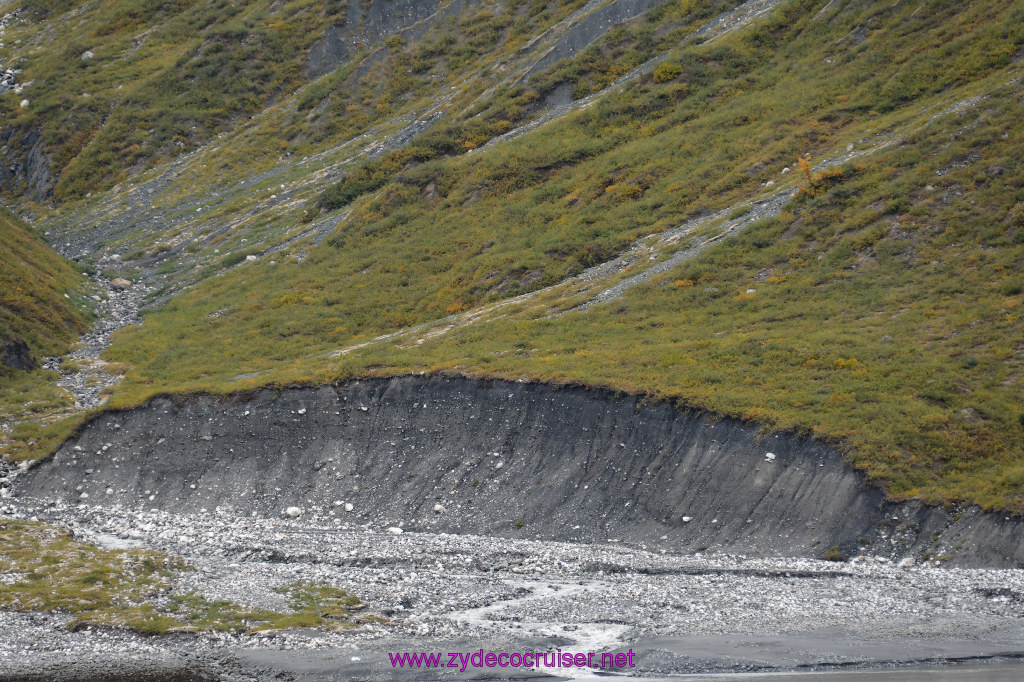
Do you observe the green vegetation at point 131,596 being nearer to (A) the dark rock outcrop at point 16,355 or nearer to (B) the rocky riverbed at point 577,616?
(B) the rocky riverbed at point 577,616

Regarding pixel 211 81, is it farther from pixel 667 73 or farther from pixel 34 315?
pixel 667 73

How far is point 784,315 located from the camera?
139 feet

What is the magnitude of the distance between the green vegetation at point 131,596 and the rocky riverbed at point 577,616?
0.51 m

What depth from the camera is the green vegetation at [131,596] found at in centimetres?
2594

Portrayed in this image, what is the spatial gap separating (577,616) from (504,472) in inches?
442

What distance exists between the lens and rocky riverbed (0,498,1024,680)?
22.8m

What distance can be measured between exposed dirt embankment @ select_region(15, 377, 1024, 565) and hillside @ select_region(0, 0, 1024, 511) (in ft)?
3.70

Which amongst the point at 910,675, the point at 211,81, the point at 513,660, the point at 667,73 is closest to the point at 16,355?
the point at 513,660

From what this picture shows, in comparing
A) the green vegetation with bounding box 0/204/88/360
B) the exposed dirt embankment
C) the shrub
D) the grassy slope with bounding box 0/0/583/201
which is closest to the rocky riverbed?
the exposed dirt embankment

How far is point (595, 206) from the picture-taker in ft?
201

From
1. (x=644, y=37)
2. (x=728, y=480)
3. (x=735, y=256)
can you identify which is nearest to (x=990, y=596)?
(x=728, y=480)

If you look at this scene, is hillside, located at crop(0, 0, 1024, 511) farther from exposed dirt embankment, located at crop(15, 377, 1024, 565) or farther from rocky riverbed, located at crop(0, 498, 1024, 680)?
rocky riverbed, located at crop(0, 498, 1024, 680)

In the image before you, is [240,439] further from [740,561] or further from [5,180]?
[5,180]

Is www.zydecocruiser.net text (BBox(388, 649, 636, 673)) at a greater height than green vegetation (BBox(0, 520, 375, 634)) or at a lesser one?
lesser
